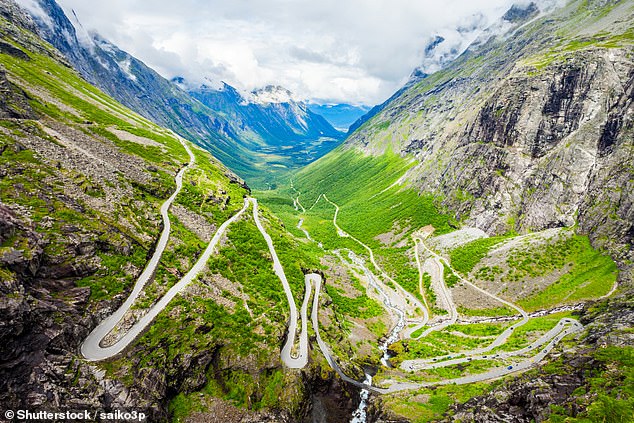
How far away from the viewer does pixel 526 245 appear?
10581 centimetres

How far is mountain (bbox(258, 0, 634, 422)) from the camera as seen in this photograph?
141 feet

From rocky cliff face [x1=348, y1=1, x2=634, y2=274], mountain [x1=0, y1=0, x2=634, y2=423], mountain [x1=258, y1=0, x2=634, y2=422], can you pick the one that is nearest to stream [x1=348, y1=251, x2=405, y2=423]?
mountain [x1=0, y1=0, x2=634, y2=423]

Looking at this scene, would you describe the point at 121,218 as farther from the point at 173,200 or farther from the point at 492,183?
the point at 492,183

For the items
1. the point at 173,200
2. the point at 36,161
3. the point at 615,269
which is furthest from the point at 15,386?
the point at 615,269

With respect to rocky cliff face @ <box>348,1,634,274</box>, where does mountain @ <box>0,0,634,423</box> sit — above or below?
below

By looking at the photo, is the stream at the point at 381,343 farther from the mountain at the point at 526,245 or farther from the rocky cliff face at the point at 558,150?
the rocky cliff face at the point at 558,150

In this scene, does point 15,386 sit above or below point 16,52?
below

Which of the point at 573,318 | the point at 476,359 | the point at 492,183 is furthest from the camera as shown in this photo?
the point at 492,183

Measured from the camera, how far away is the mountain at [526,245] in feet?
141

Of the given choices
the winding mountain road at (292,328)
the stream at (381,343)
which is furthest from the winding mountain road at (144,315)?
the stream at (381,343)

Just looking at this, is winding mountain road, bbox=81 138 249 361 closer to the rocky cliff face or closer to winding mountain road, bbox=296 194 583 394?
winding mountain road, bbox=296 194 583 394

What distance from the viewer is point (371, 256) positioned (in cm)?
14775

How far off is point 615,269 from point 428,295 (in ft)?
159

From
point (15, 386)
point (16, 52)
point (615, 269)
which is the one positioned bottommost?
point (15, 386)
